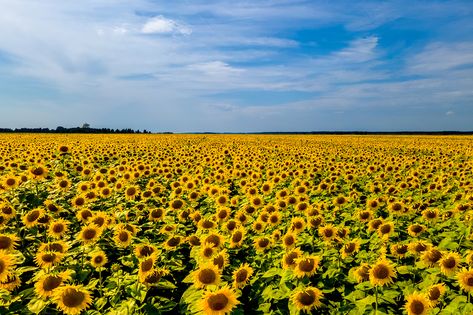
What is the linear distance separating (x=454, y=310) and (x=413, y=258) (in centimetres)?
244

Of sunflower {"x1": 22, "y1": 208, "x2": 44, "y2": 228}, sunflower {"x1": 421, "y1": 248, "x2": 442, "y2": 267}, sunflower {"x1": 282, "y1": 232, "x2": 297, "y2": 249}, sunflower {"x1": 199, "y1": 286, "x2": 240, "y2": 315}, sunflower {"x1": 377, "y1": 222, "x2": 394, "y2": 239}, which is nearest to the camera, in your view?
sunflower {"x1": 199, "y1": 286, "x2": 240, "y2": 315}

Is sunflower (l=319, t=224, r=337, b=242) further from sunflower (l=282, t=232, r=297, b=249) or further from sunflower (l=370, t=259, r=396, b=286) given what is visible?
sunflower (l=370, t=259, r=396, b=286)

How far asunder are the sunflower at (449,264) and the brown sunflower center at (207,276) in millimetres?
2956

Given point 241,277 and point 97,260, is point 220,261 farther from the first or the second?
point 97,260

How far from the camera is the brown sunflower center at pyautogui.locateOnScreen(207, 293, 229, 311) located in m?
3.82

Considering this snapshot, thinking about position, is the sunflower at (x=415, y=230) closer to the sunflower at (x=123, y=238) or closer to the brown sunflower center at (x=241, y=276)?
the brown sunflower center at (x=241, y=276)

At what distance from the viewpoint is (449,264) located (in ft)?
15.4

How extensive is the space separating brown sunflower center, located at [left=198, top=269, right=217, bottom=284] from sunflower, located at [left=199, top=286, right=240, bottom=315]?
1.73 ft

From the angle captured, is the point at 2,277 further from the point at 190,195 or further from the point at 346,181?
the point at 346,181

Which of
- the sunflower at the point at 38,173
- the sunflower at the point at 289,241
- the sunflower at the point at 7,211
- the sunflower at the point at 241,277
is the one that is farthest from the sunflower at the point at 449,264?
the sunflower at the point at 38,173

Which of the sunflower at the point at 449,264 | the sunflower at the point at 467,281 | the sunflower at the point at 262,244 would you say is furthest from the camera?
the sunflower at the point at 262,244

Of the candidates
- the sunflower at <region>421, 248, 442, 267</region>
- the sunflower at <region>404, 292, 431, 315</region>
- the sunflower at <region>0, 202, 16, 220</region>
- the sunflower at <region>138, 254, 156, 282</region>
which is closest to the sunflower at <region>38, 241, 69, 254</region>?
the sunflower at <region>138, 254, 156, 282</region>

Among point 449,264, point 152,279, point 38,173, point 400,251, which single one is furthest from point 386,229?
point 38,173

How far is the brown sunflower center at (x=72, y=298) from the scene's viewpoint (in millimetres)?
3967
